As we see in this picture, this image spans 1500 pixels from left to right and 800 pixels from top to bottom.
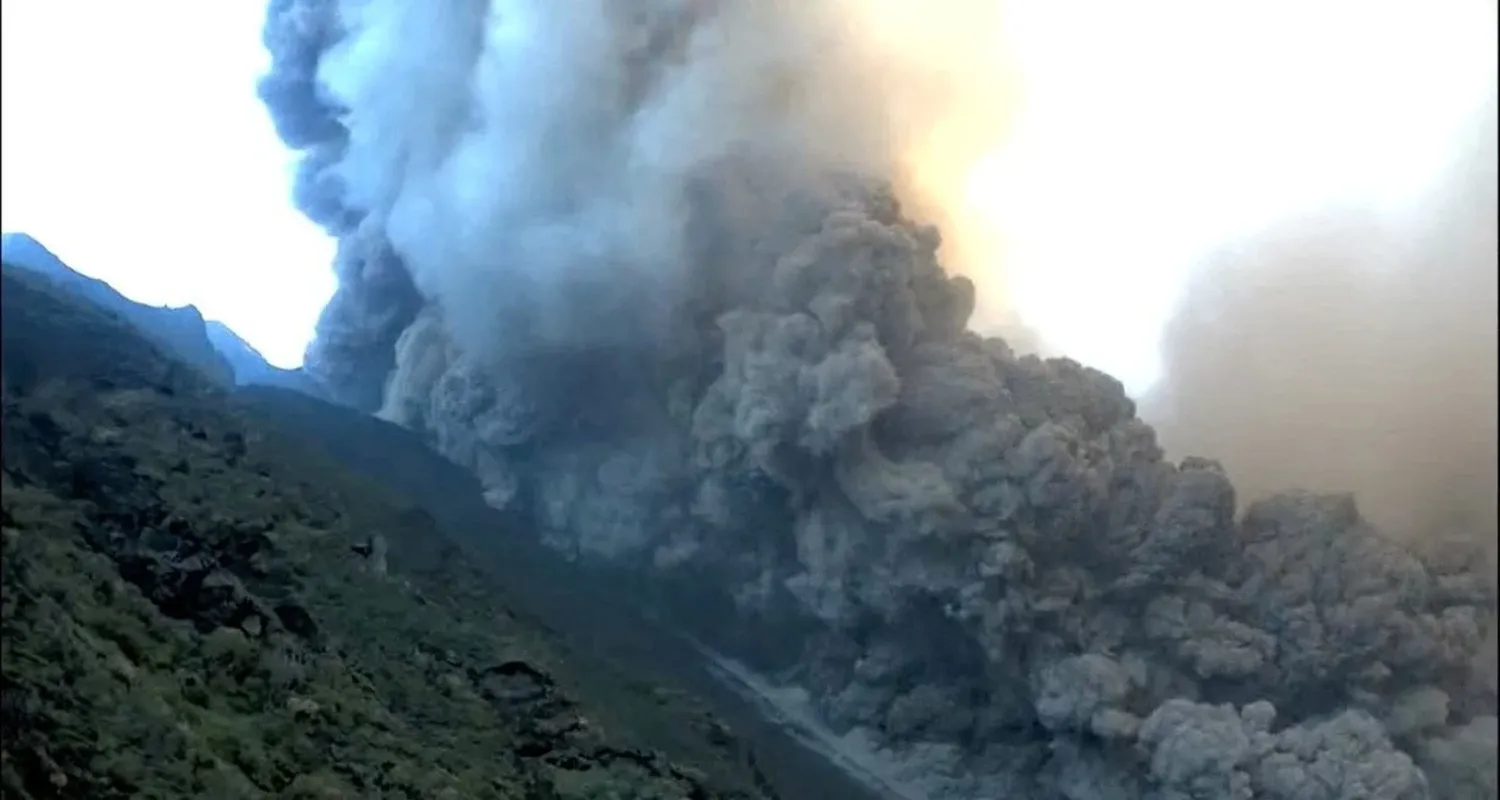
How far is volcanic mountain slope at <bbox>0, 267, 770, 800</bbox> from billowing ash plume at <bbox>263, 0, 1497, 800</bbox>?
1.40 meters

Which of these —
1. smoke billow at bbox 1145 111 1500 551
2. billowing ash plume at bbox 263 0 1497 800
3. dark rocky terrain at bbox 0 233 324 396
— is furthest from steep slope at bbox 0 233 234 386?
smoke billow at bbox 1145 111 1500 551

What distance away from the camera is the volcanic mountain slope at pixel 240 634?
456 cm

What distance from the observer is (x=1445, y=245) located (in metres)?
7.41

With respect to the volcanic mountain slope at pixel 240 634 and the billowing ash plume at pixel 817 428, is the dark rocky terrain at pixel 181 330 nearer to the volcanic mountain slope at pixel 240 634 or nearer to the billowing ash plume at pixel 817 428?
the volcanic mountain slope at pixel 240 634

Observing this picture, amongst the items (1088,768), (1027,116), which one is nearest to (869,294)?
(1027,116)

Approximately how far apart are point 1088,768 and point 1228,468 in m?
2.21

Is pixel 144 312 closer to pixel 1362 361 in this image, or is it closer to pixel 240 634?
pixel 240 634

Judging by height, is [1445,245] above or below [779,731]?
above

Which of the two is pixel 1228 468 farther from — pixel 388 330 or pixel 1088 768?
pixel 388 330

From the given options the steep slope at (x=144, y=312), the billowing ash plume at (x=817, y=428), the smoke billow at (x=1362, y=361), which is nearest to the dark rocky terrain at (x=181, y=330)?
the steep slope at (x=144, y=312)

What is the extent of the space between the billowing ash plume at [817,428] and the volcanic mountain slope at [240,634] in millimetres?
1402

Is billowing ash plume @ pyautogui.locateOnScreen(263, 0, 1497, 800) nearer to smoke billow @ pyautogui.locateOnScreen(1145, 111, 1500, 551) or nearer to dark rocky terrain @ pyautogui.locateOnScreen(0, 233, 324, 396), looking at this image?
smoke billow @ pyautogui.locateOnScreen(1145, 111, 1500, 551)

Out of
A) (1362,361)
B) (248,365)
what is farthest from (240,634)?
(1362,361)

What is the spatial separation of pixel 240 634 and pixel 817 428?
16.4ft
